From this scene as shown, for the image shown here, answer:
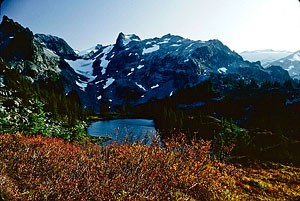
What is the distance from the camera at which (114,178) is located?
225 inches

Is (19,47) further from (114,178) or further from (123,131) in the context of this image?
(114,178)

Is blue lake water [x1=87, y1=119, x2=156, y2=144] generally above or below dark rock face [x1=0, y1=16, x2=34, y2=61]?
below

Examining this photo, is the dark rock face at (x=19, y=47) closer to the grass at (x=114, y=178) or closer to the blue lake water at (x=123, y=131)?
the blue lake water at (x=123, y=131)

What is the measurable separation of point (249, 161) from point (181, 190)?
14.5m

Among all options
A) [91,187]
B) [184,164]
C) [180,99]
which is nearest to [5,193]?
[91,187]

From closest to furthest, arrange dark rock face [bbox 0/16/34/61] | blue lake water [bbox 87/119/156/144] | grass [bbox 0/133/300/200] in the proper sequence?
grass [bbox 0/133/300/200] → blue lake water [bbox 87/119/156/144] → dark rock face [bbox 0/16/34/61]

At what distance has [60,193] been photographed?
4.34m

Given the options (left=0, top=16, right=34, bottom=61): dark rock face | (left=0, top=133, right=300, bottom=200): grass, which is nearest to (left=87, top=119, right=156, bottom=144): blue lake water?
(left=0, top=133, right=300, bottom=200): grass

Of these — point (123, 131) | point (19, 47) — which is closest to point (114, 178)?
point (123, 131)

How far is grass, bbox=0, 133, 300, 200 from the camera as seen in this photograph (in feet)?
14.8

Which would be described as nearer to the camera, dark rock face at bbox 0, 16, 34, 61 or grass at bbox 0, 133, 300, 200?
grass at bbox 0, 133, 300, 200

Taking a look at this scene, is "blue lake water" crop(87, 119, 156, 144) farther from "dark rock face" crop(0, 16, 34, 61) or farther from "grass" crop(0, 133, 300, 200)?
"dark rock face" crop(0, 16, 34, 61)

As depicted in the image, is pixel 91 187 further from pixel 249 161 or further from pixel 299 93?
pixel 299 93

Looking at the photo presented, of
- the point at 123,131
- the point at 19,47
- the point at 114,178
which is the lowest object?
the point at 123,131
